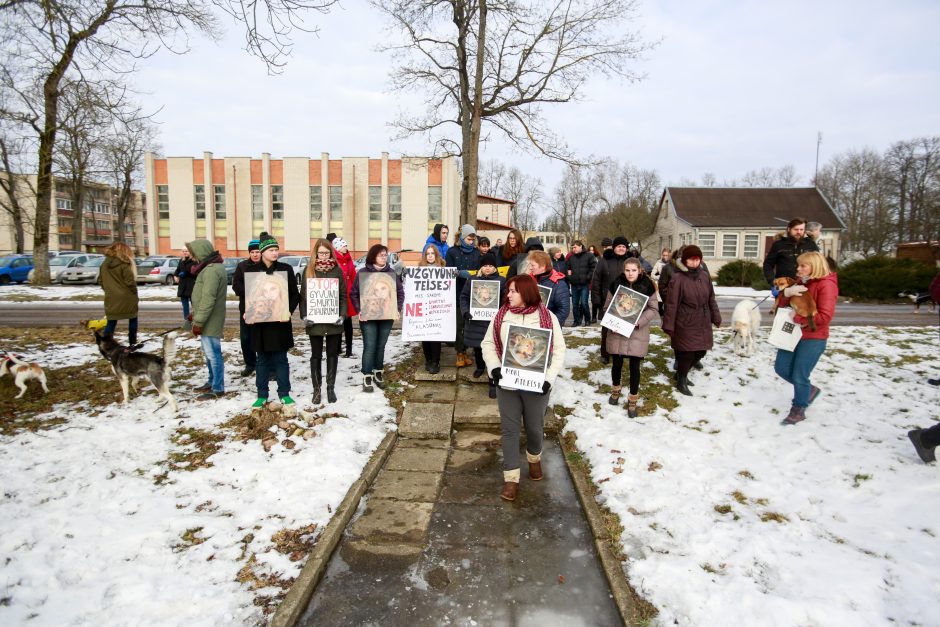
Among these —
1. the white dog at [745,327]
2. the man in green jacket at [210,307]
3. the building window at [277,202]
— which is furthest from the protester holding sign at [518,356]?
the building window at [277,202]

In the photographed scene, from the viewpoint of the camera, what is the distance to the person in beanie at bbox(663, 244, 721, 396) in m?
6.69

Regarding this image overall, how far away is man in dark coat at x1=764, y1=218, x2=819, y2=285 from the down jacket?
1.10 m

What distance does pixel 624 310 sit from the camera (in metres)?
6.51

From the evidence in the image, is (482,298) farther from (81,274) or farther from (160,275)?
(81,274)

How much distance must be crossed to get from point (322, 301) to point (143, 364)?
2.41 m

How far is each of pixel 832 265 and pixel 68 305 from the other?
21814 mm

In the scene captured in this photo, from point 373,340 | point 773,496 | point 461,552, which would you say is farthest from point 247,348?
point 773,496

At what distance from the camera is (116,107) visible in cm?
855

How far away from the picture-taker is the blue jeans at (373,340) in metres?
7.07

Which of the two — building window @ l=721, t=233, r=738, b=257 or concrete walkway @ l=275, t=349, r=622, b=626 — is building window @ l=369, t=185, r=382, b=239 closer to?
Result: building window @ l=721, t=233, r=738, b=257

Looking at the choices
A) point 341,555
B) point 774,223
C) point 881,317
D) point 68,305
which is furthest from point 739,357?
point 774,223

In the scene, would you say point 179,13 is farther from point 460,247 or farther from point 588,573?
point 588,573

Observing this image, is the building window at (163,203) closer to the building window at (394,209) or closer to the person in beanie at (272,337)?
the building window at (394,209)

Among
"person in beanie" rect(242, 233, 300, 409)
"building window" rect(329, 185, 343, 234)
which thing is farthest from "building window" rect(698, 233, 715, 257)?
"person in beanie" rect(242, 233, 300, 409)
